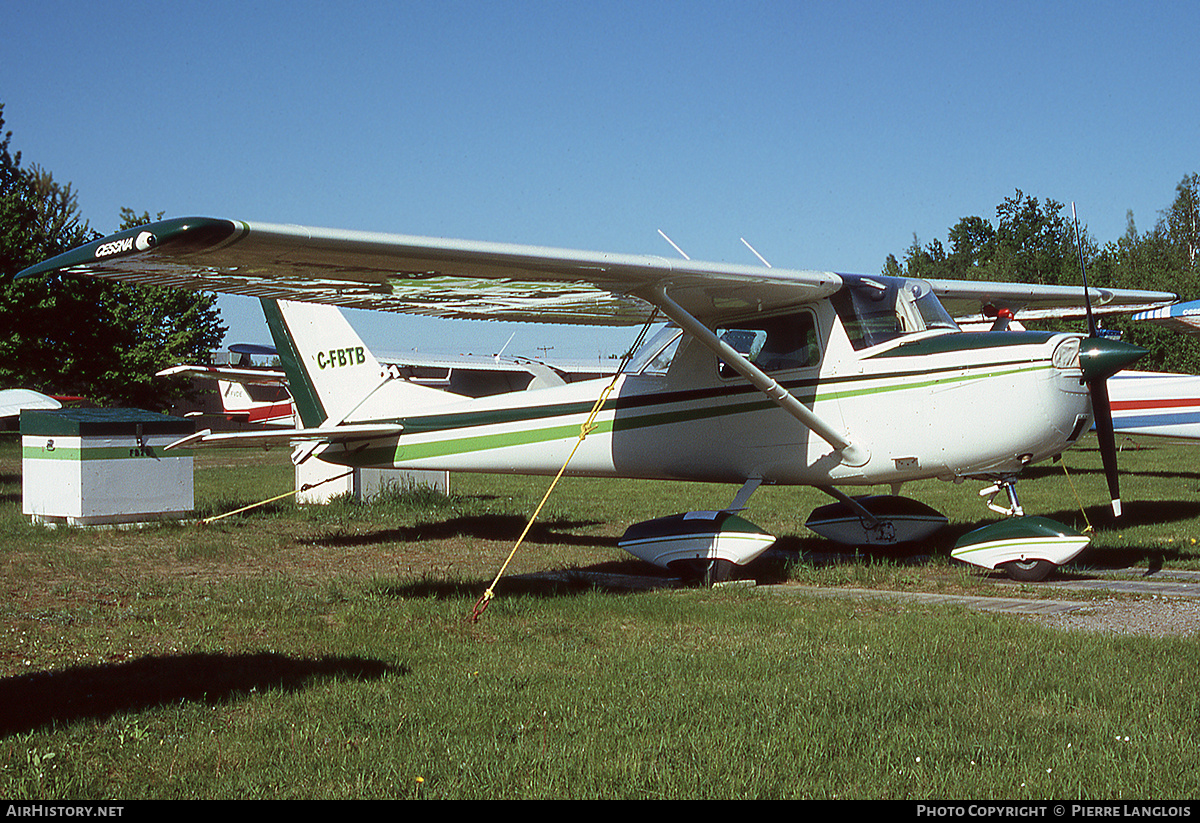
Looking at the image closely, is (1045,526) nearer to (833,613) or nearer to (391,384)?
(833,613)

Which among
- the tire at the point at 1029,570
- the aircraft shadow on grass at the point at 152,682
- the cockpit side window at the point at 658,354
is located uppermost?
the cockpit side window at the point at 658,354

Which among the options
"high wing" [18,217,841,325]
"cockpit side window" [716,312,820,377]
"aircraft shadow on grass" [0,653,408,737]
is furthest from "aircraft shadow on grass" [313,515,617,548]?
"aircraft shadow on grass" [0,653,408,737]

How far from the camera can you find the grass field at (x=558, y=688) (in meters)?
3.46

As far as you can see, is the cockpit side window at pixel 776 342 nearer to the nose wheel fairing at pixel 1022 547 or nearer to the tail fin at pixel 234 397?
the nose wheel fairing at pixel 1022 547

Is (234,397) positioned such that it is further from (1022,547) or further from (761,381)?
(1022,547)

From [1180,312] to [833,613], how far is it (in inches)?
442

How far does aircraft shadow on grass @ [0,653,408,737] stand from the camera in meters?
4.34

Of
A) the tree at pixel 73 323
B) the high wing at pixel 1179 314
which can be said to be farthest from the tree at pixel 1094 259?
the tree at pixel 73 323

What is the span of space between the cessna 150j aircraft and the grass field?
0.82m

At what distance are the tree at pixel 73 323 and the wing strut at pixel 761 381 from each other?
17617mm

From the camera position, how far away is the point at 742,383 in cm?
905

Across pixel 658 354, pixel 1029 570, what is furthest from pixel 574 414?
pixel 1029 570

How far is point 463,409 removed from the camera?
10.8 metres
